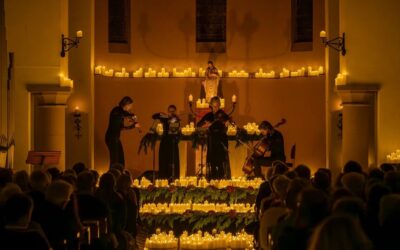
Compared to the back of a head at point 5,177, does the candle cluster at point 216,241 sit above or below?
below

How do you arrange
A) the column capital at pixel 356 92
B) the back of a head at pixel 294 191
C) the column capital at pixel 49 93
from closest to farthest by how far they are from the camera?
the back of a head at pixel 294 191 → the column capital at pixel 356 92 → the column capital at pixel 49 93

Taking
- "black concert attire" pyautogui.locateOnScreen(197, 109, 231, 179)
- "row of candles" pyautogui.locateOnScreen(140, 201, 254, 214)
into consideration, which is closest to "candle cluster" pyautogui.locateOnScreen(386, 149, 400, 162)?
"row of candles" pyautogui.locateOnScreen(140, 201, 254, 214)

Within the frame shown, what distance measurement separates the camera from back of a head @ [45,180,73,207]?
845cm

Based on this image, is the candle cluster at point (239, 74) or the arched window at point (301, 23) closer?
the arched window at point (301, 23)

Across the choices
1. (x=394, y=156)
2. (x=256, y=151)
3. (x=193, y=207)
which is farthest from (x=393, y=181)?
(x=256, y=151)

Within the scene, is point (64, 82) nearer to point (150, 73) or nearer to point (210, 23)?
point (150, 73)

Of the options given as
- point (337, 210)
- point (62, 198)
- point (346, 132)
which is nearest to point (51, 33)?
point (346, 132)

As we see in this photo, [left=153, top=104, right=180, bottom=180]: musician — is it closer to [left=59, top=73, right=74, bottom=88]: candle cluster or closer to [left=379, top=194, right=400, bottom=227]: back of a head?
[left=59, top=73, right=74, bottom=88]: candle cluster

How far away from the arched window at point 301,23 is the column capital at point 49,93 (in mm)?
9175

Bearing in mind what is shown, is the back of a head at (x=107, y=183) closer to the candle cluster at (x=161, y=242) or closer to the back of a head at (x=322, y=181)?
the back of a head at (x=322, y=181)

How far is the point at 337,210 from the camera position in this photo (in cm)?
664

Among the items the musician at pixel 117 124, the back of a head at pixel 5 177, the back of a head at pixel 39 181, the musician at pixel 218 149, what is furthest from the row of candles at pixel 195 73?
the back of a head at pixel 39 181

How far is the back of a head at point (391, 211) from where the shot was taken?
6.66 meters

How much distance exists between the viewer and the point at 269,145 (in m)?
20.8
